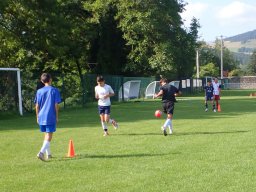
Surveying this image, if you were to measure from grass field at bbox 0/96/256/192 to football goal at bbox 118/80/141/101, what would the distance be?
26011 mm

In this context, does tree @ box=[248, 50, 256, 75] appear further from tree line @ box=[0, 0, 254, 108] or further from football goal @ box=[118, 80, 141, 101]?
football goal @ box=[118, 80, 141, 101]

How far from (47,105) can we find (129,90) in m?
33.4

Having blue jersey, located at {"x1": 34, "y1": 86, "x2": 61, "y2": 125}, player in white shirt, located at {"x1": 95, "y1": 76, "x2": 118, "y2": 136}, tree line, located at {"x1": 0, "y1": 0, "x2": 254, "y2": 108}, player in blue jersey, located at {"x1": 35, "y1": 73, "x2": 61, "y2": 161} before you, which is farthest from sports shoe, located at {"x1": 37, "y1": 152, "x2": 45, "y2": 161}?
tree line, located at {"x1": 0, "y1": 0, "x2": 254, "y2": 108}

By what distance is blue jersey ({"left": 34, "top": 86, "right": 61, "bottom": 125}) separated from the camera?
10.6 m

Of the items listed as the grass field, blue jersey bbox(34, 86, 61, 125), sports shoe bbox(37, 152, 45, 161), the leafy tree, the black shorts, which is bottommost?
the grass field

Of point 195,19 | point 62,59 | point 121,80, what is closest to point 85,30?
point 62,59

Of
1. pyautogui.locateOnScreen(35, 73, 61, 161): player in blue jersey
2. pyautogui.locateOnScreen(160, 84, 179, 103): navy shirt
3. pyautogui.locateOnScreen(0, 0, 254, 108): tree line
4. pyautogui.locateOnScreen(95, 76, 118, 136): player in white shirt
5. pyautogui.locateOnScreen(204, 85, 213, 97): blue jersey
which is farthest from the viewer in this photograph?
pyautogui.locateOnScreen(0, 0, 254, 108): tree line

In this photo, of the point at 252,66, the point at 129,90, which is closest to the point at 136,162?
the point at 129,90

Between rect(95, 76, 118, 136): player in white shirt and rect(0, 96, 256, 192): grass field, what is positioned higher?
rect(95, 76, 118, 136): player in white shirt

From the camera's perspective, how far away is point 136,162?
10.0 meters

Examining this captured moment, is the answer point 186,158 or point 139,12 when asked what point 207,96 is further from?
point 139,12

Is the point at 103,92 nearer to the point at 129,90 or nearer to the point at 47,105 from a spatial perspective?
the point at 47,105

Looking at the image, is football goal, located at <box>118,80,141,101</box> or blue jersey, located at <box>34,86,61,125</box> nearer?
blue jersey, located at <box>34,86,61,125</box>

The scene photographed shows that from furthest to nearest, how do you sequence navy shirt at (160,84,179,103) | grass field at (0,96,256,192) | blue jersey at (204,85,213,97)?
1. blue jersey at (204,85,213,97)
2. navy shirt at (160,84,179,103)
3. grass field at (0,96,256,192)
